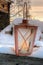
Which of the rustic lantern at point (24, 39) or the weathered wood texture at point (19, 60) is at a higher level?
the rustic lantern at point (24, 39)

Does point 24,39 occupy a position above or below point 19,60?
above

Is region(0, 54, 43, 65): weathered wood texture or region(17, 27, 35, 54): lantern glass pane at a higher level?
region(17, 27, 35, 54): lantern glass pane

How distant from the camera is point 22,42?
890mm

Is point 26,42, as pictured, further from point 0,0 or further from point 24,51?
point 0,0

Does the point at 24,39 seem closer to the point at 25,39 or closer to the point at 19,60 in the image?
the point at 25,39

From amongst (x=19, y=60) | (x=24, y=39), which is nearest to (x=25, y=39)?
(x=24, y=39)

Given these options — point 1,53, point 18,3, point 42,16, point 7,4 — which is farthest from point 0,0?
point 1,53

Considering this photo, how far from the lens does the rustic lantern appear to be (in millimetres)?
867

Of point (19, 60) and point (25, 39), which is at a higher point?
point (25, 39)

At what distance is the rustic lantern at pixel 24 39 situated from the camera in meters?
0.87

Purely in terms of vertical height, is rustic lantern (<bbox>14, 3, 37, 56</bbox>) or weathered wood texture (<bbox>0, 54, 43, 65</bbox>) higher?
rustic lantern (<bbox>14, 3, 37, 56</bbox>)

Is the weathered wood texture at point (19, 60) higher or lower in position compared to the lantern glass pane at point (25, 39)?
lower

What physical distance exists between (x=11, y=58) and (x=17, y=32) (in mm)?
174

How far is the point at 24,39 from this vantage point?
0.88 m
